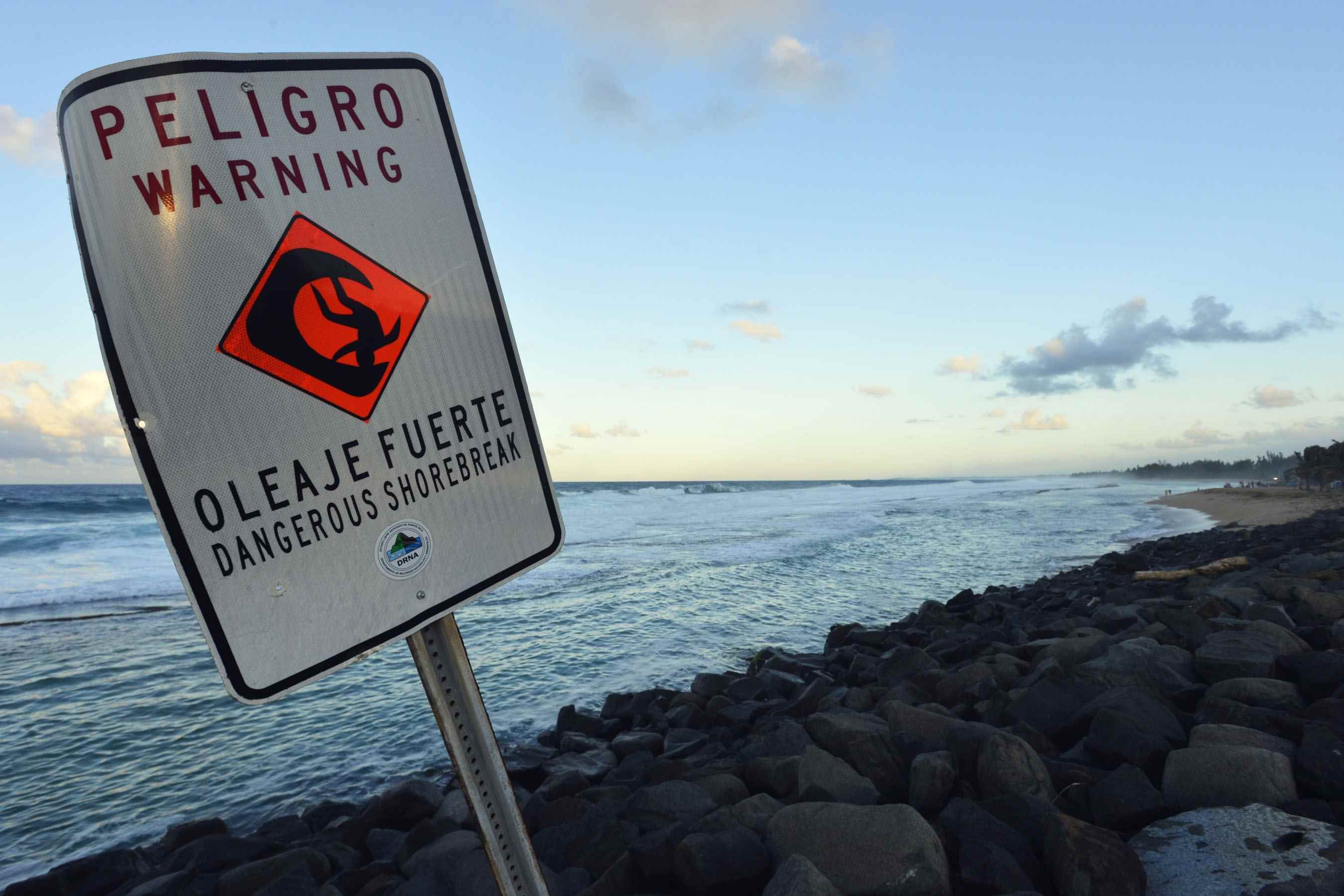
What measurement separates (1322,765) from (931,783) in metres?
1.44

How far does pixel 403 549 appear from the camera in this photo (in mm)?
1197

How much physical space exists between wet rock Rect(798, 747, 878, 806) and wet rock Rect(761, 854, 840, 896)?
0.79 metres

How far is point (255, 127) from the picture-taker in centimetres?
112


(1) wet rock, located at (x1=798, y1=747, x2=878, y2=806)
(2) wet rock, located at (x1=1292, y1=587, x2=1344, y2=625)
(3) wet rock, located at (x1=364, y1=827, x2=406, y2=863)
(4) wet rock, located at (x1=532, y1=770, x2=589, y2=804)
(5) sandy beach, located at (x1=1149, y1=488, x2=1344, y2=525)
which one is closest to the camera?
(1) wet rock, located at (x1=798, y1=747, x2=878, y2=806)

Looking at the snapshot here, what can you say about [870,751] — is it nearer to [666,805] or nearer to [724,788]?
[724,788]

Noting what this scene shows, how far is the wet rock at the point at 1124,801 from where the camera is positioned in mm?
2789

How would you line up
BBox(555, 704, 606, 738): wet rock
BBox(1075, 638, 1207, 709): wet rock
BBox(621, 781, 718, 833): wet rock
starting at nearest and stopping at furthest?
BBox(621, 781, 718, 833): wet rock < BBox(1075, 638, 1207, 709): wet rock < BBox(555, 704, 606, 738): wet rock

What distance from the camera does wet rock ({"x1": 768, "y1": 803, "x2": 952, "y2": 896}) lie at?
249 cm

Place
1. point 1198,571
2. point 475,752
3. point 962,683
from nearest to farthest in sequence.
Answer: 1. point 475,752
2. point 962,683
3. point 1198,571

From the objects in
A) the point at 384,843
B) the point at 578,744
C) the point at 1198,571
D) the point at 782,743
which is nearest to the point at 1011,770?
the point at 782,743

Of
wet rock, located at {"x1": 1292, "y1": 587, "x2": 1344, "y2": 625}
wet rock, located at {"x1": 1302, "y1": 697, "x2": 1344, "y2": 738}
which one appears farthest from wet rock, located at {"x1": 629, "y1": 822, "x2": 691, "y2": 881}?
wet rock, located at {"x1": 1292, "y1": 587, "x2": 1344, "y2": 625}

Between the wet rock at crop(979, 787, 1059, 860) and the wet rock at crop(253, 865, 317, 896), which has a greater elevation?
the wet rock at crop(253, 865, 317, 896)

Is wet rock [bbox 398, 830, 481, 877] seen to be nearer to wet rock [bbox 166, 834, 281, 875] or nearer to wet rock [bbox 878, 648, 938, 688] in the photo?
wet rock [bbox 166, 834, 281, 875]

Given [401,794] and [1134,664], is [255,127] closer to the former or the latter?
[401,794]
